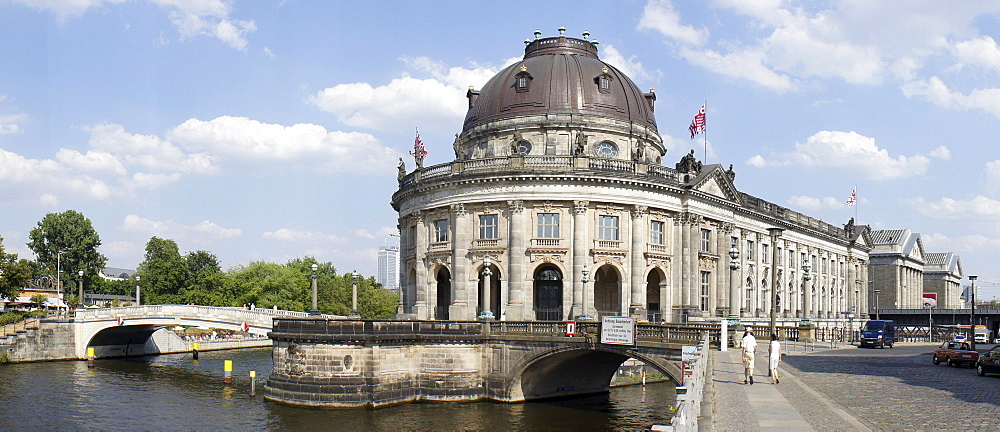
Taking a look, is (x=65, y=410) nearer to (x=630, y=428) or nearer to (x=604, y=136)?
(x=630, y=428)

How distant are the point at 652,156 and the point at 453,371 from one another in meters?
30.8

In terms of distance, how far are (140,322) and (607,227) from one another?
125 feet

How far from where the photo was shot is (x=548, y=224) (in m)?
59.9

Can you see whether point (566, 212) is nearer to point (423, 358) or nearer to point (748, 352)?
point (423, 358)

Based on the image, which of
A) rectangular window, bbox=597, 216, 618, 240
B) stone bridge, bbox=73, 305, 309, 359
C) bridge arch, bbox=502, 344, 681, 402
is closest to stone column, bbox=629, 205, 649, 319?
rectangular window, bbox=597, 216, 618, 240

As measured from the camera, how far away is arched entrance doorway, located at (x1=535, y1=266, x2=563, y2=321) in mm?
60938

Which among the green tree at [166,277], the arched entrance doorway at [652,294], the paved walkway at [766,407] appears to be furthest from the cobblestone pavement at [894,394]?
the green tree at [166,277]

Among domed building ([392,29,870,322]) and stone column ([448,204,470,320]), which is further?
stone column ([448,204,470,320])

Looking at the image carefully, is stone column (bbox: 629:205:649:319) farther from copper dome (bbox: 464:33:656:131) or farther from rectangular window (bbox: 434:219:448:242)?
rectangular window (bbox: 434:219:448:242)

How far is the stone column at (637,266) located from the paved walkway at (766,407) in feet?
98.0

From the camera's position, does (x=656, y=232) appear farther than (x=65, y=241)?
No

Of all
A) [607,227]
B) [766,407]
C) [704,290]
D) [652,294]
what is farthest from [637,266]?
[766,407]

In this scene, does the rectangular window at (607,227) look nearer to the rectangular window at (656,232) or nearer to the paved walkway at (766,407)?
the rectangular window at (656,232)

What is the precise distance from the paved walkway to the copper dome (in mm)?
38694
